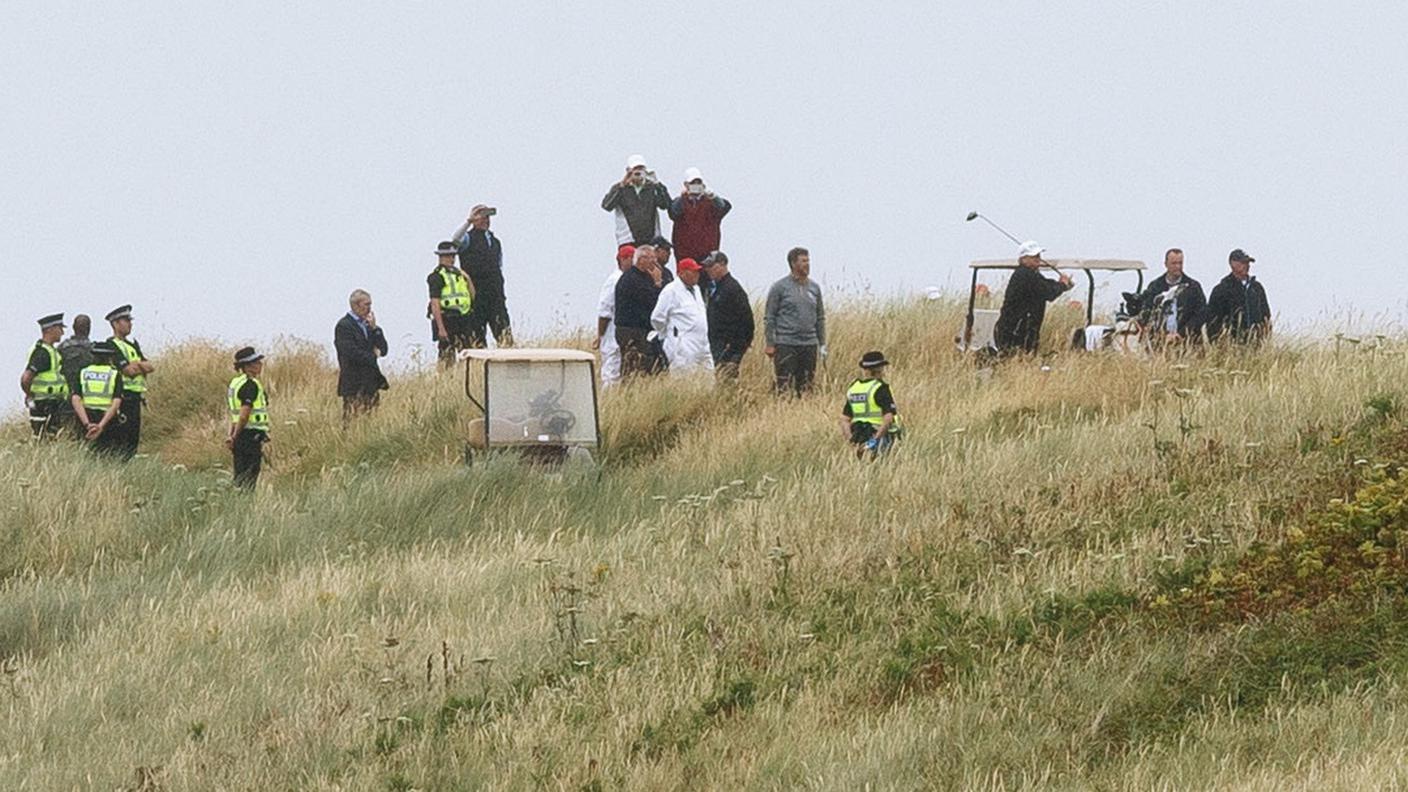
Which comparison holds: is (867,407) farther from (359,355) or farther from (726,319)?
(359,355)

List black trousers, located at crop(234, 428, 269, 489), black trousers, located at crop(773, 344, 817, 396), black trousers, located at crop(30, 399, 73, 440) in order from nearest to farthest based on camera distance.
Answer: black trousers, located at crop(234, 428, 269, 489) < black trousers, located at crop(773, 344, 817, 396) < black trousers, located at crop(30, 399, 73, 440)

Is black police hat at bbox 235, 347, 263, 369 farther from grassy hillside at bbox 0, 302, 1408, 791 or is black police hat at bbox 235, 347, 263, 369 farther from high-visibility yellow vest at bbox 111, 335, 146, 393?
high-visibility yellow vest at bbox 111, 335, 146, 393

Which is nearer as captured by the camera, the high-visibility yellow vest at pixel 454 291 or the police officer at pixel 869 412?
the police officer at pixel 869 412

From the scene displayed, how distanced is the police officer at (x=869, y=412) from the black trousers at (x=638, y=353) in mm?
5026

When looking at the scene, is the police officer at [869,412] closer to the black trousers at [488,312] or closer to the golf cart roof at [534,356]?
the golf cart roof at [534,356]

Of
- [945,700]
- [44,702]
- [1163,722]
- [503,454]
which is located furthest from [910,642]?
[503,454]

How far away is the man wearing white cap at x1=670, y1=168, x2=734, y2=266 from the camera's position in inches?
896

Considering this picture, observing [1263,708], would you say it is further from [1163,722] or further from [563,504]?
[563,504]

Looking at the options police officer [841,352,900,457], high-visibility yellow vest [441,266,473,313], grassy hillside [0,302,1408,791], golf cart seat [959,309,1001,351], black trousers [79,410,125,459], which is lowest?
grassy hillside [0,302,1408,791]

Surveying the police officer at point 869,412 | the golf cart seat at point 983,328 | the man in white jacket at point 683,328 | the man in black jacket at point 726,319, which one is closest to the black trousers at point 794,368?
the man in black jacket at point 726,319

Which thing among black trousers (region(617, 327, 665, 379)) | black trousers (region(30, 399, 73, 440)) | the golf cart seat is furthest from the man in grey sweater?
black trousers (region(30, 399, 73, 440))

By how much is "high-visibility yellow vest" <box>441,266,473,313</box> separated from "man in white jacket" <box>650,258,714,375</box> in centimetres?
227

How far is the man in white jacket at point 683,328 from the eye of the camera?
20.9 m

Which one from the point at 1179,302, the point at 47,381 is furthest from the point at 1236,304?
the point at 47,381
